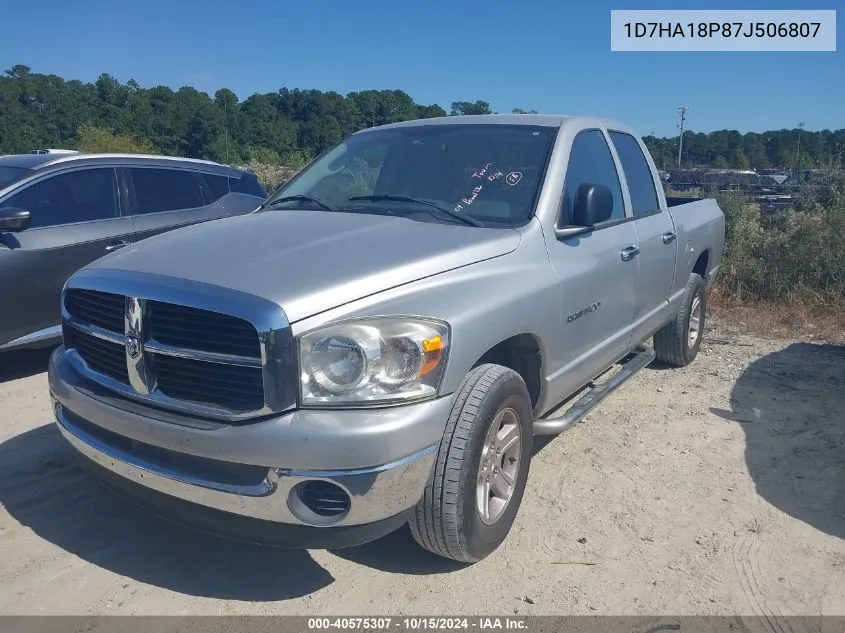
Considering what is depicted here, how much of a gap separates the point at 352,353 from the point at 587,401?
2.04 meters

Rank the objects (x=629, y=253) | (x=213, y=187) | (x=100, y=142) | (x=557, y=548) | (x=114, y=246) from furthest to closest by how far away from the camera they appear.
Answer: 1. (x=100, y=142)
2. (x=213, y=187)
3. (x=114, y=246)
4. (x=629, y=253)
5. (x=557, y=548)

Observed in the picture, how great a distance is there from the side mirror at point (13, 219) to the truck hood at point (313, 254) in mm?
2556

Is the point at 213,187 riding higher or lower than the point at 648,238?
higher

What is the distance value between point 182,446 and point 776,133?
31734mm

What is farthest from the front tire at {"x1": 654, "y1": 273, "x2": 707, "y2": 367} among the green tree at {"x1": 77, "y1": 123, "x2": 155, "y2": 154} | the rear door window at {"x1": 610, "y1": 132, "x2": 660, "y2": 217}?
the green tree at {"x1": 77, "y1": 123, "x2": 155, "y2": 154}

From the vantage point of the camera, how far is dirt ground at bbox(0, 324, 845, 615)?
282cm

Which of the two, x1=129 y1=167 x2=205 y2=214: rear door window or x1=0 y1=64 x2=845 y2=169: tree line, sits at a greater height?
x1=0 y1=64 x2=845 y2=169: tree line

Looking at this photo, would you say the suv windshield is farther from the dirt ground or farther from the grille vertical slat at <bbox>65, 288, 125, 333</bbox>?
the dirt ground

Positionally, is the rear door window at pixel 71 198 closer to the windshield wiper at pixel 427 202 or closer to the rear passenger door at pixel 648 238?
the windshield wiper at pixel 427 202

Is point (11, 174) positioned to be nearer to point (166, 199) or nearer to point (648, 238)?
point (166, 199)

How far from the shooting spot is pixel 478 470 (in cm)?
280

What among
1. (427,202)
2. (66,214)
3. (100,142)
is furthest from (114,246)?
(100,142)

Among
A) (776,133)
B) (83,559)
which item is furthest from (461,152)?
(776,133)

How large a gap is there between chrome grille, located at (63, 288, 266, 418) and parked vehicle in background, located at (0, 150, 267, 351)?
2.92 metres
